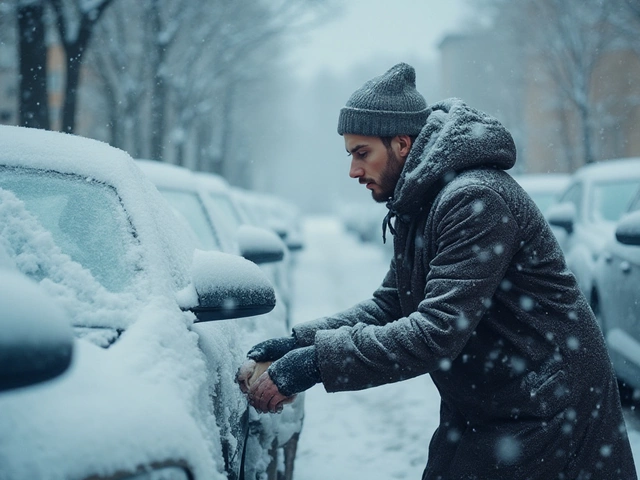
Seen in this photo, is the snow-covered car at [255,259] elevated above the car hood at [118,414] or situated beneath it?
situated beneath

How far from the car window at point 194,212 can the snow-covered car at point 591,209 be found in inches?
119

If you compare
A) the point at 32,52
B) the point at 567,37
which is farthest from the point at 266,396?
the point at 567,37

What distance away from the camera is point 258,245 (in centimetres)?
441

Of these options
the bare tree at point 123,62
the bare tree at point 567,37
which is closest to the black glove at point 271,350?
the bare tree at point 123,62

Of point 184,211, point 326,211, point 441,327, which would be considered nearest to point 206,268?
point 441,327

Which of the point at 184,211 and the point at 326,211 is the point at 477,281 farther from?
the point at 326,211

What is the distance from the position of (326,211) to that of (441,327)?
85276 millimetres

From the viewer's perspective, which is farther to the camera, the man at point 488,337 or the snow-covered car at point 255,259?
the snow-covered car at point 255,259

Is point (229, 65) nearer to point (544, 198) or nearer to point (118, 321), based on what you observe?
point (544, 198)

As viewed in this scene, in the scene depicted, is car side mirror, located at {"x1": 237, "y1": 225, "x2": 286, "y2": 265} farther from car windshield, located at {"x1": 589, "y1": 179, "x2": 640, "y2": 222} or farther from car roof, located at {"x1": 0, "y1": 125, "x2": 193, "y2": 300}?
car windshield, located at {"x1": 589, "y1": 179, "x2": 640, "y2": 222}

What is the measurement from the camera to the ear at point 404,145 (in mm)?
2412

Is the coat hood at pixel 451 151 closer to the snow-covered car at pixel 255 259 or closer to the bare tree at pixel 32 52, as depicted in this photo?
the snow-covered car at pixel 255 259

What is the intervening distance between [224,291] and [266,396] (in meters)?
0.32

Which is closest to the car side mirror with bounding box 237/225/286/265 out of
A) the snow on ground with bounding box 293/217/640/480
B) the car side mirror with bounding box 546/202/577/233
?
the snow on ground with bounding box 293/217/640/480
